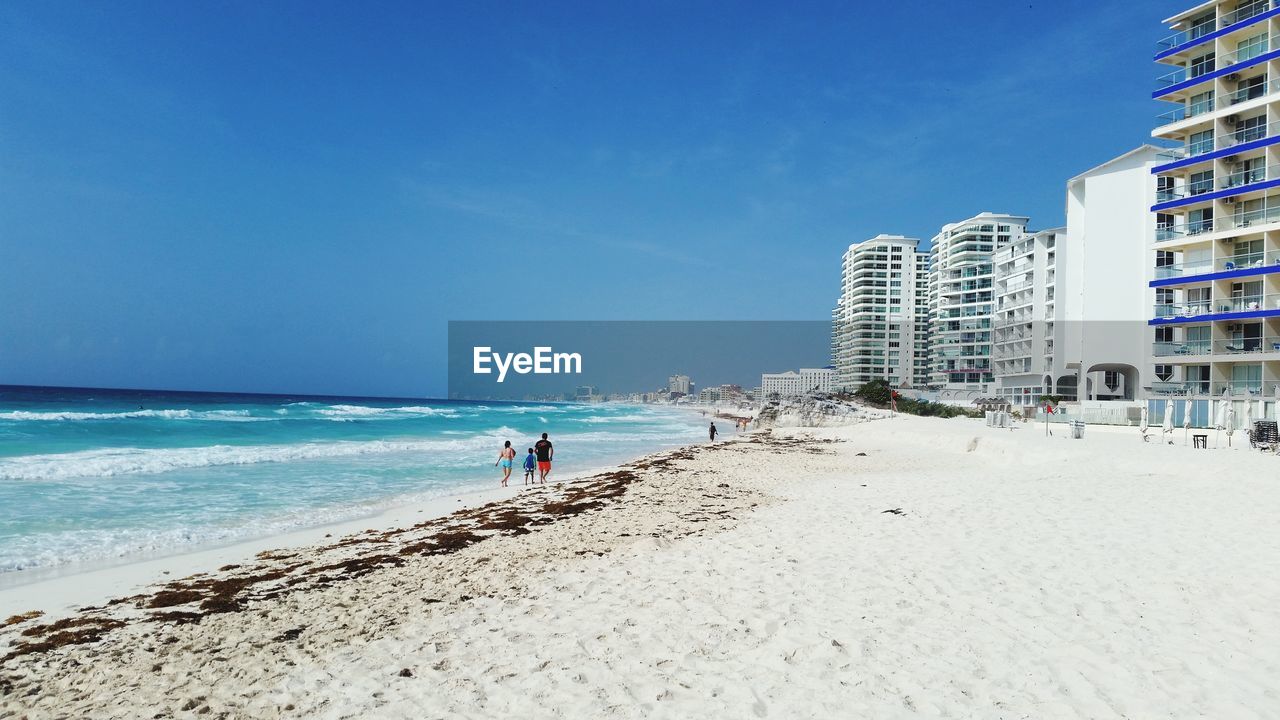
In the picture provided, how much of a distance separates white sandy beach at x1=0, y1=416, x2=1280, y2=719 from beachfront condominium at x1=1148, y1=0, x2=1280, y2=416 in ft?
96.4

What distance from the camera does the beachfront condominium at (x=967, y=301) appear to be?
93125 mm

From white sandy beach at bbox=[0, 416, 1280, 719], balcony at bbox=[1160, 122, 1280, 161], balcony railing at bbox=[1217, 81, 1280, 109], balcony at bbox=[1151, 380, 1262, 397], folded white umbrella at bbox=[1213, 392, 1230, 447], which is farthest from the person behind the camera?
balcony railing at bbox=[1217, 81, 1280, 109]

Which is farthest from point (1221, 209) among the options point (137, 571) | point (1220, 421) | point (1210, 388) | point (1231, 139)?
point (137, 571)

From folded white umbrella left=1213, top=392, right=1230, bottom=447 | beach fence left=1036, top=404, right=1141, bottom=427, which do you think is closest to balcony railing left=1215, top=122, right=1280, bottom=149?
beach fence left=1036, top=404, right=1141, bottom=427

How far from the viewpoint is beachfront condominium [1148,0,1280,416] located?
32.1m

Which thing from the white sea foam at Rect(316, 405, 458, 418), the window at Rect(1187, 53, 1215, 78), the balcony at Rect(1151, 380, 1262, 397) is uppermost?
the window at Rect(1187, 53, 1215, 78)

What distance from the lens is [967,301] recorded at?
9862cm

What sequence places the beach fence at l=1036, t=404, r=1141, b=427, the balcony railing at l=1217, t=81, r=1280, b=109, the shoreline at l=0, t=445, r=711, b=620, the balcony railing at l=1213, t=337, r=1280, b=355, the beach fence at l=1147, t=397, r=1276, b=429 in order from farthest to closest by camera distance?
the balcony railing at l=1217, t=81, r=1280, b=109 < the balcony railing at l=1213, t=337, r=1280, b=355 < the beach fence at l=1036, t=404, r=1141, b=427 < the beach fence at l=1147, t=397, r=1276, b=429 < the shoreline at l=0, t=445, r=711, b=620

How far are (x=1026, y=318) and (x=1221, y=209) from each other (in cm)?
4016

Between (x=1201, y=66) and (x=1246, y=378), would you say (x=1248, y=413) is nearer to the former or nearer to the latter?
(x=1246, y=378)

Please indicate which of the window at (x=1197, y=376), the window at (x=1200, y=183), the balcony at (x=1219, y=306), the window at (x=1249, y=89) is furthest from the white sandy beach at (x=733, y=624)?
the window at (x=1249, y=89)

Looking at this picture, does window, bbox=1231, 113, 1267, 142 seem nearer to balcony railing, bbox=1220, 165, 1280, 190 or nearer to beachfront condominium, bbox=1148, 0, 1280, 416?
beachfront condominium, bbox=1148, 0, 1280, 416

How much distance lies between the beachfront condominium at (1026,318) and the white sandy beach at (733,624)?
61.6 metres

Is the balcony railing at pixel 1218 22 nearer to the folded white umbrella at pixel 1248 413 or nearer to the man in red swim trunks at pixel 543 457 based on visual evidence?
the folded white umbrella at pixel 1248 413
